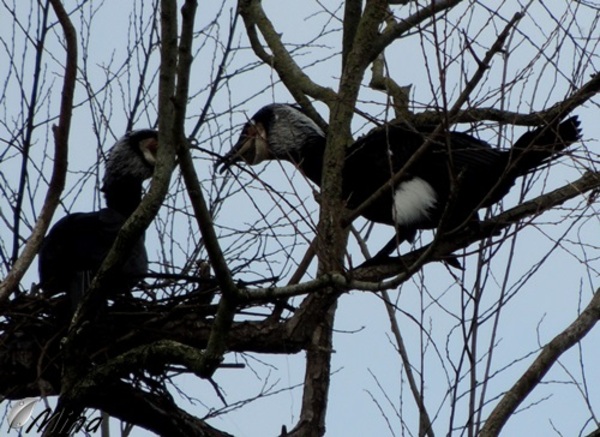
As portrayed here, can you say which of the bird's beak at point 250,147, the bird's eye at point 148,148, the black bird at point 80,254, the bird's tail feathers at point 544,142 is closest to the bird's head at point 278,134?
the bird's beak at point 250,147

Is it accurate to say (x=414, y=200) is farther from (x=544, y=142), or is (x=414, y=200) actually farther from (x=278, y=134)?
(x=278, y=134)

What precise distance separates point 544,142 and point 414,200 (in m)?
1.01

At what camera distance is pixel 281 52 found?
6699 mm

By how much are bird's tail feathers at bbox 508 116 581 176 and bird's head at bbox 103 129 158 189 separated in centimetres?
222

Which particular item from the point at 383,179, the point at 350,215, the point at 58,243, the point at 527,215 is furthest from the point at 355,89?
the point at 58,243

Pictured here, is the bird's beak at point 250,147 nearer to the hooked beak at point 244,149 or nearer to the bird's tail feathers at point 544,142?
the hooked beak at point 244,149

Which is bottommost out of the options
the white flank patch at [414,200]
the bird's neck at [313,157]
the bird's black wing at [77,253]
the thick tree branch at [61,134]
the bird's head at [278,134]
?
the thick tree branch at [61,134]

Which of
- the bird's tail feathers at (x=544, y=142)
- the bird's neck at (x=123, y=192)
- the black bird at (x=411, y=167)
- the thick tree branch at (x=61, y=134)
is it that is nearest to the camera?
the thick tree branch at (x=61, y=134)

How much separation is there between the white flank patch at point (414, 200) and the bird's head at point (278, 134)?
91cm

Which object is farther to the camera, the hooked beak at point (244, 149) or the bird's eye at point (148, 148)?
the hooked beak at point (244, 149)

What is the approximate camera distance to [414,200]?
20.9ft

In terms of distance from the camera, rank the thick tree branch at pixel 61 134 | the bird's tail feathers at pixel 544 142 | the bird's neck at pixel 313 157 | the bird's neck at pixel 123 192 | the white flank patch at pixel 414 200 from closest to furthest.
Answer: the thick tree branch at pixel 61 134, the bird's tail feathers at pixel 544 142, the white flank patch at pixel 414 200, the bird's neck at pixel 123 192, the bird's neck at pixel 313 157

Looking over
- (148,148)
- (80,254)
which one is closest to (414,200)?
(148,148)

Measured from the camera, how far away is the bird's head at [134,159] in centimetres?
680
